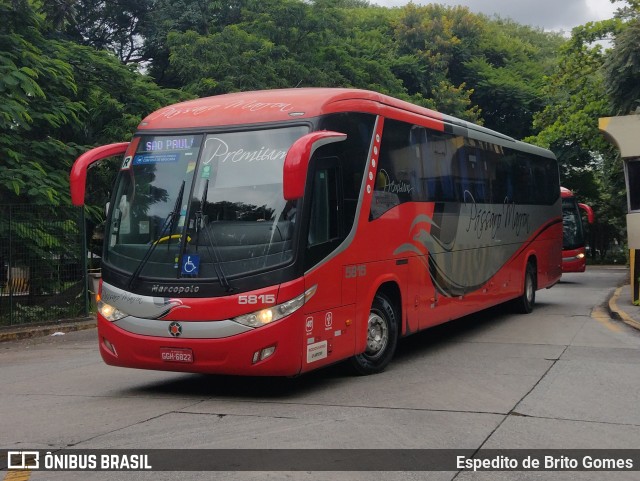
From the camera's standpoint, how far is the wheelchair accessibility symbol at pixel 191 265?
8.16 m

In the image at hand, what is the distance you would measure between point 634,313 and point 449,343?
16.8 ft

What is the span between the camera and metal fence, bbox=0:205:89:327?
53.2 feet

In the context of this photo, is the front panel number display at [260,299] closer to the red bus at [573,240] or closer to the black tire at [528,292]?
the black tire at [528,292]

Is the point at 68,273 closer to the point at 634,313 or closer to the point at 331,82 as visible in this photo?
the point at 634,313

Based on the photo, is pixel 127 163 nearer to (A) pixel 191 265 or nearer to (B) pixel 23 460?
(A) pixel 191 265

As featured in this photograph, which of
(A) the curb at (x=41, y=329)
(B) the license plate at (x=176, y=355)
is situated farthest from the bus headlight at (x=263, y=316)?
(A) the curb at (x=41, y=329)

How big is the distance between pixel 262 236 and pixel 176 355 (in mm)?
1473

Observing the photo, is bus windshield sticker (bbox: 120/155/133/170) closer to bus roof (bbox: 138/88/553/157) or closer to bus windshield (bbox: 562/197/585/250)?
bus roof (bbox: 138/88/553/157)

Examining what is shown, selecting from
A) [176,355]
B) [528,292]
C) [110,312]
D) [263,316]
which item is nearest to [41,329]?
[110,312]

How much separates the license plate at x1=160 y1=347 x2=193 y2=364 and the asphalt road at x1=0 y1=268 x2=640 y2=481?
46cm

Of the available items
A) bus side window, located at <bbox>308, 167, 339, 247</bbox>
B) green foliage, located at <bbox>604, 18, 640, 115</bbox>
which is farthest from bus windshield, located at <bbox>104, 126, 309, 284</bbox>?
green foliage, located at <bbox>604, 18, 640, 115</bbox>

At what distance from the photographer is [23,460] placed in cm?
613

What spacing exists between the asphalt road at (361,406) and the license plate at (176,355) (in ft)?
1.49

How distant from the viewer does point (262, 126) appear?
856 cm
